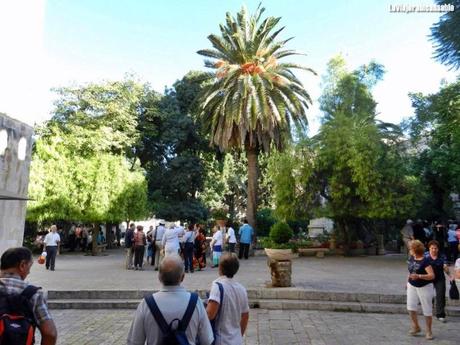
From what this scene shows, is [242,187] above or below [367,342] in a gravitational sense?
above

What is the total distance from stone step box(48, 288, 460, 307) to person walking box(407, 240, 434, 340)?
2.70 metres

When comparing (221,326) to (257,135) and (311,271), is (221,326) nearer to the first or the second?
(311,271)

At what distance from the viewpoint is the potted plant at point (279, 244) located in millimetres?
11203

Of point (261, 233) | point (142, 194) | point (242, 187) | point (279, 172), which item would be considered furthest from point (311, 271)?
point (242, 187)

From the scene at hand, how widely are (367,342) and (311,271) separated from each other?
28.1 feet

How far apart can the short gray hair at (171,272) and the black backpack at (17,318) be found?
95 centimetres

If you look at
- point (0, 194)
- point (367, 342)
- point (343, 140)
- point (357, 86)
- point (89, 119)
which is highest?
point (357, 86)

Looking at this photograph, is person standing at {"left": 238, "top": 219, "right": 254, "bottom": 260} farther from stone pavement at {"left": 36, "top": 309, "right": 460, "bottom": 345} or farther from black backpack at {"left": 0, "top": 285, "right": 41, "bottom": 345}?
black backpack at {"left": 0, "top": 285, "right": 41, "bottom": 345}

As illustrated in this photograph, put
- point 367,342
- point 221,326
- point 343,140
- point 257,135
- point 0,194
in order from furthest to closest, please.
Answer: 1. point 257,135
2. point 343,140
3. point 367,342
4. point 0,194
5. point 221,326

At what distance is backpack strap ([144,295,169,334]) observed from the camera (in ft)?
9.92

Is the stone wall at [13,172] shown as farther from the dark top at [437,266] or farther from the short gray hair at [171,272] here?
the dark top at [437,266]

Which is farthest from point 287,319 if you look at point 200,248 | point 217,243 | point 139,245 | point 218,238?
point 139,245

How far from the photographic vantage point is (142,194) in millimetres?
28375

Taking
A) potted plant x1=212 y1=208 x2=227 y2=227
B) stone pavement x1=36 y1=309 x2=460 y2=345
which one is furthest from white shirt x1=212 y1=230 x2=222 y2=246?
stone pavement x1=36 y1=309 x2=460 y2=345
